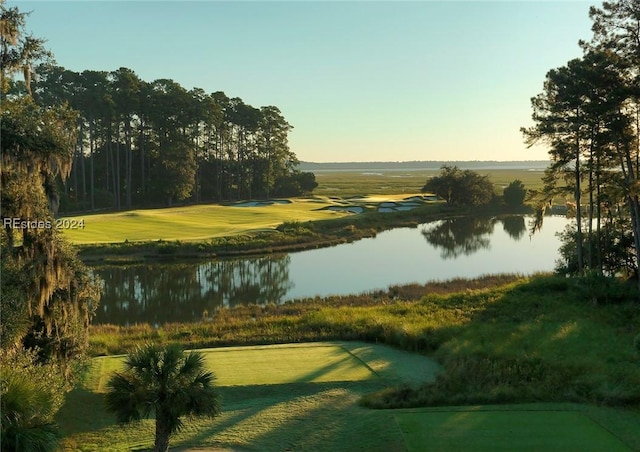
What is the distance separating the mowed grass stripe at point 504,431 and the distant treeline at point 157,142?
50246 mm

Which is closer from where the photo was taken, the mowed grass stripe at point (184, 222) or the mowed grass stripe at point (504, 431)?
the mowed grass stripe at point (504, 431)

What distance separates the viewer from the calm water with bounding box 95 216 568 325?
28453 millimetres

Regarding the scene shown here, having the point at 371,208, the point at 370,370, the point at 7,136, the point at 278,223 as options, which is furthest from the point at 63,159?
the point at 371,208

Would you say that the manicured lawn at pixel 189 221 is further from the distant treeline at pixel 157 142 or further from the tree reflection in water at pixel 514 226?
the tree reflection in water at pixel 514 226

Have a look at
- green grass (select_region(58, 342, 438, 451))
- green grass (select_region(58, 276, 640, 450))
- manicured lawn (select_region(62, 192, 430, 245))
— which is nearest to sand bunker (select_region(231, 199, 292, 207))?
manicured lawn (select_region(62, 192, 430, 245))

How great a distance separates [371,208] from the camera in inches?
2731

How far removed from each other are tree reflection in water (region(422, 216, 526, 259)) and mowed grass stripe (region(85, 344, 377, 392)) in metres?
28.8

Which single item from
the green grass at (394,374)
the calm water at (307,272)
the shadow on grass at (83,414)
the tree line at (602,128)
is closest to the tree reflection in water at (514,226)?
the calm water at (307,272)

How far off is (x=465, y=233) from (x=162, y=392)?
50557 millimetres

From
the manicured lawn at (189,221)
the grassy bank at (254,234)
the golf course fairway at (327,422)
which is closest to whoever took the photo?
the golf course fairway at (327,422)

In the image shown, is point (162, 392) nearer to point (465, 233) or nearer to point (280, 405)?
point (280, 405)

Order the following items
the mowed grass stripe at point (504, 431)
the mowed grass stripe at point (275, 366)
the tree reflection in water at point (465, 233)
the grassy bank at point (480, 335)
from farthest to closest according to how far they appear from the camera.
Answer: the tree reflection in water at point (465, 233)
the mowed grass stripe at point (275, 366)
the grassy bank at point (480, 335)
the mowed grass stripe at point (504, 431)

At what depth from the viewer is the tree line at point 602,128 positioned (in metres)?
21.4

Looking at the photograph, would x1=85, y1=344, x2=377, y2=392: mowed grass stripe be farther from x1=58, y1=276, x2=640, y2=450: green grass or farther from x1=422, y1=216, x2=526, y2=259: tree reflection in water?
x1=422, y1=216, x2=526, y2=259: tree reflection in water
